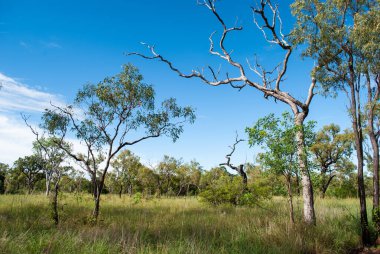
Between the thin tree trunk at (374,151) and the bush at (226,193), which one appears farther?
the bush at (226,193)

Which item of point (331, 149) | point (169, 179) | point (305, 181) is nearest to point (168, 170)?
point (169, 179)

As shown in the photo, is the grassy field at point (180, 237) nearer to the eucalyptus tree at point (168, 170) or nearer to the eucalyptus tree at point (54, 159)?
the eucalyptus tree at point (54, 159)

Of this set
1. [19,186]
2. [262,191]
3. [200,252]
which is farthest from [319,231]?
[19,186]

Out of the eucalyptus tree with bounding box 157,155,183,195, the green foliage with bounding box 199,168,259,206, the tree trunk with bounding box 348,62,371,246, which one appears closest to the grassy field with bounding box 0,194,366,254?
the tree trunk with bounding box 348,62,371,246

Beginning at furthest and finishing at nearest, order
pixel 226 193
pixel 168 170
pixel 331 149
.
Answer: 1. pixel 168 170
2. pixel 331 149
3. pixel 226 193

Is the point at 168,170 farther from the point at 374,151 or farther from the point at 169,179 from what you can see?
the point at 374,151

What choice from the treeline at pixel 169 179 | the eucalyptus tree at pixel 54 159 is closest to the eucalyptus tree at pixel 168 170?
the treeline at pixel 169 179

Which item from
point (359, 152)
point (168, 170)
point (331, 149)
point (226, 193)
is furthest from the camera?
point (168, 170)

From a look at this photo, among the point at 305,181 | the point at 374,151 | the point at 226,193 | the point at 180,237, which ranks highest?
the point at 374,151

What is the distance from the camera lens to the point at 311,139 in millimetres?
12234

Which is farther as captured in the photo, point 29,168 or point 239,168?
point 29,168

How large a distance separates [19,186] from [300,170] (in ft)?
243

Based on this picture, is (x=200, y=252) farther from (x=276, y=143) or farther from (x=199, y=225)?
(x=276, y=143)

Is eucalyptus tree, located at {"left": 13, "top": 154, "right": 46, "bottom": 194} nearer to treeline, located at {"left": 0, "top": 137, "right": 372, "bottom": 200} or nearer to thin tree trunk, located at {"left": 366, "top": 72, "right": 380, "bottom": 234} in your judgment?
treeline, located at {"left": 0, "top": 137, "right": 372, "bottom": 200}
